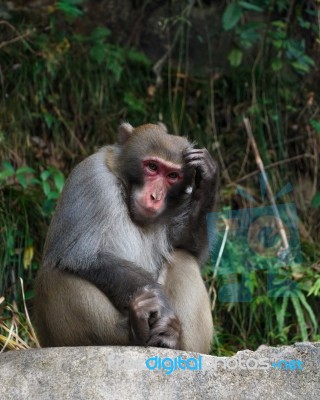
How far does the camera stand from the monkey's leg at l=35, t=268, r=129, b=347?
Answer: 4801mm

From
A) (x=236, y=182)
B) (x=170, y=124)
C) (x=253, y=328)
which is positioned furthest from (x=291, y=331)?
(x=170, y=124)

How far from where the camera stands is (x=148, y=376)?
4145 millimetres

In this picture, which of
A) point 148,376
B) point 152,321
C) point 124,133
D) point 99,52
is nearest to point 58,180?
point 99,52

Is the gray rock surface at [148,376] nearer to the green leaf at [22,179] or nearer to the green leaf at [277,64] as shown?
the green leaf at [22,179]

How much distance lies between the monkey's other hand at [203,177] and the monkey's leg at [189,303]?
1.32 feet

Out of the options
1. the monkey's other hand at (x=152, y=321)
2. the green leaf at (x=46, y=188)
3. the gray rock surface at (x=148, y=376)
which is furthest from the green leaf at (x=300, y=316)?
the gray rock surface at (x=148, y=376)

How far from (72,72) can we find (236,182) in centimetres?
206

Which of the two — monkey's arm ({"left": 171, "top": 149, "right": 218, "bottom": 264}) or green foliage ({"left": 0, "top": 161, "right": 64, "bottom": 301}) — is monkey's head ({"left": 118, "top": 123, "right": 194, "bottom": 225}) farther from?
green foliage ({"left": 0, "top": 161, "right": 64, "bottom": 301})

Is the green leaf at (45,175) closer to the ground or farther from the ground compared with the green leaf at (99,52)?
closer to the ground

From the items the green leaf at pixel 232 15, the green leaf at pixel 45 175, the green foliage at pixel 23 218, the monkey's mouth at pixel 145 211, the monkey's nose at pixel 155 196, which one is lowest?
the green foliage at pixel 23 218

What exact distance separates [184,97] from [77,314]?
478 centimetres

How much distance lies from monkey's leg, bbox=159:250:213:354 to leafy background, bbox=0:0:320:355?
2422 mm

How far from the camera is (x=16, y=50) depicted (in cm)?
880

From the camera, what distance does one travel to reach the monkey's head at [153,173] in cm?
517
